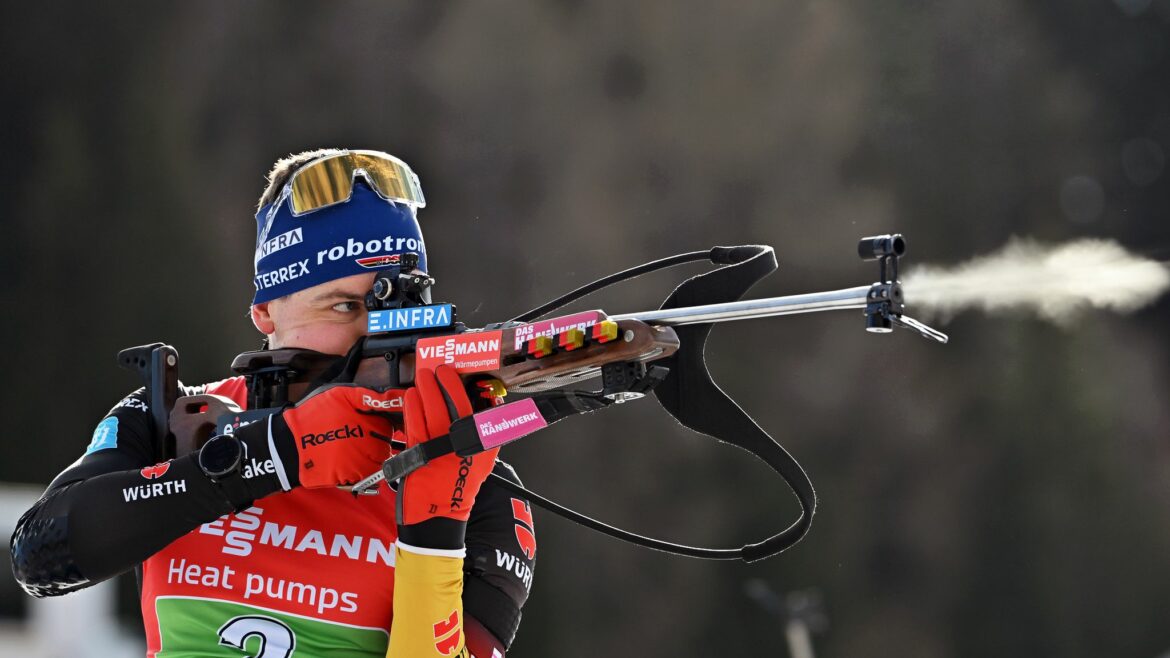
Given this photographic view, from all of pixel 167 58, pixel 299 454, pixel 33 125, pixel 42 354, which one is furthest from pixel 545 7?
pixel 299 454

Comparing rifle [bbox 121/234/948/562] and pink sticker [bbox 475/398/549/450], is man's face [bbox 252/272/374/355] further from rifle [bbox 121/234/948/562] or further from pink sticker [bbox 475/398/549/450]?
pink sticker [bbox 475/398/549/450]

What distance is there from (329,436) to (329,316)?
352 millimetres

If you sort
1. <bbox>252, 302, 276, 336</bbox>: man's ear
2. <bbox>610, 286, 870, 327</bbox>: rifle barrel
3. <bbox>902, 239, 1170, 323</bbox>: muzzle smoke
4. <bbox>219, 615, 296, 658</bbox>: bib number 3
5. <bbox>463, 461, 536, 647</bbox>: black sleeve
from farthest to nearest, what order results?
1. <bbox>902, 239, 1170, 323</bbox>: muzzle smoke
2. <bbox>252, 302, 276, 336</bbox>: man's ear
3. <bbox>463, 461, 536, 647</bbox>: black sleeve
4. <bbox>219, 615, 296, 658</bbox>: bib number 3
5. <bbox>610, 286, 870, 327</bbox>: rifle barrel

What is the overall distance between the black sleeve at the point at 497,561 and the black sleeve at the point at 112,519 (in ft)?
1.36

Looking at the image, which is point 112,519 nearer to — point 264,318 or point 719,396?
point 264,318

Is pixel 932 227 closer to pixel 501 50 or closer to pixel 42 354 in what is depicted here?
pixel 501 50

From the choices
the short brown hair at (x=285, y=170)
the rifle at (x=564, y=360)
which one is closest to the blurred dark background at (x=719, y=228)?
the short brown hair at (x=285, y=170)

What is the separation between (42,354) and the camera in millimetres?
6723

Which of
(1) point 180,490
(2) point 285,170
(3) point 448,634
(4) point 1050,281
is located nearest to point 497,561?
(3) point 448,634

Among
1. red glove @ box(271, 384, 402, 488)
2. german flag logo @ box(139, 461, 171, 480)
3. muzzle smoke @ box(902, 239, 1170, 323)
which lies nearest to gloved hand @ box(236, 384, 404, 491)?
red glove @ box(271, 384, 402, 488)

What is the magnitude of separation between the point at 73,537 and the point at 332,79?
4780 mm

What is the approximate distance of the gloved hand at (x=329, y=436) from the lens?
6.88 feet

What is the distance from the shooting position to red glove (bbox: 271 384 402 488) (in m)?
2.10

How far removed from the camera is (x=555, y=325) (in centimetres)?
197
